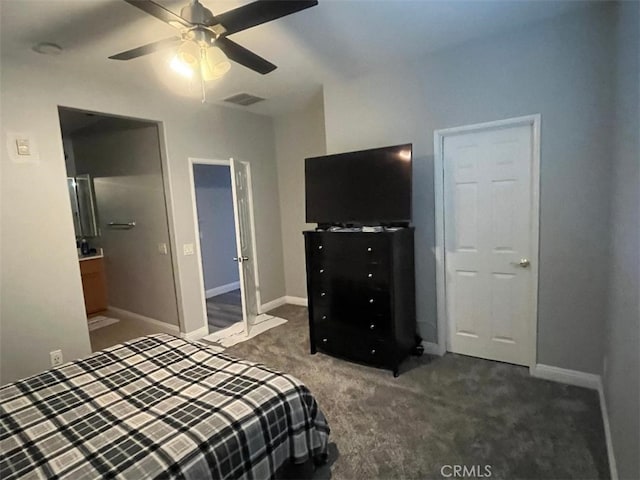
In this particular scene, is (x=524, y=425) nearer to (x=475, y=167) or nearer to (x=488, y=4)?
(x=475, y=167)

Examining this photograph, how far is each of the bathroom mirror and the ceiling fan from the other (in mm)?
3621

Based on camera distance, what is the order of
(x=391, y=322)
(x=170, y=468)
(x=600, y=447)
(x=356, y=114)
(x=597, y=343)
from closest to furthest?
(x=170, y=468) < (x=600, y=447) < (x=597, y=343) < (x=391, y=322) < (x=356, y=114)

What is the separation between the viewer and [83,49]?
2.55 m

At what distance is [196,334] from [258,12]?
344cm

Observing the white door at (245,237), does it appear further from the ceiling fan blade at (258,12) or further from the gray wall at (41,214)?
the ceiling fan blade at (258,12)

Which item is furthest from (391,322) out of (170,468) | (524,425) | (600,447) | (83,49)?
(83,49)

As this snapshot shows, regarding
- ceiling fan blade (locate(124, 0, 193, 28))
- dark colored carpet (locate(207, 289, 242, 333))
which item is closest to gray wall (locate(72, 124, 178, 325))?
dark colored carpet (locate(207, 289, 242, 333))

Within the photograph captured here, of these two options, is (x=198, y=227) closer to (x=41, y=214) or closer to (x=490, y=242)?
(x=41, y=214)

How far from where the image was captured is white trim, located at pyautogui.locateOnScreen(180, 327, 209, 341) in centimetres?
395

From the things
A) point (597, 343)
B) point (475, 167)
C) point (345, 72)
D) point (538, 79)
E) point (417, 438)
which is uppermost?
point (345, 72)

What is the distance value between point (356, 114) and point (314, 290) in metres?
1.81

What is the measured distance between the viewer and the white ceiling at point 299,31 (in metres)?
2.10

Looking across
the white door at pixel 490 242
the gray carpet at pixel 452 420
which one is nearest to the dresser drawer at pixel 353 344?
the gray carpet at pixel 452 420

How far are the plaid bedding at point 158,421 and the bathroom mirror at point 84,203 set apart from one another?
3582 millimetres
